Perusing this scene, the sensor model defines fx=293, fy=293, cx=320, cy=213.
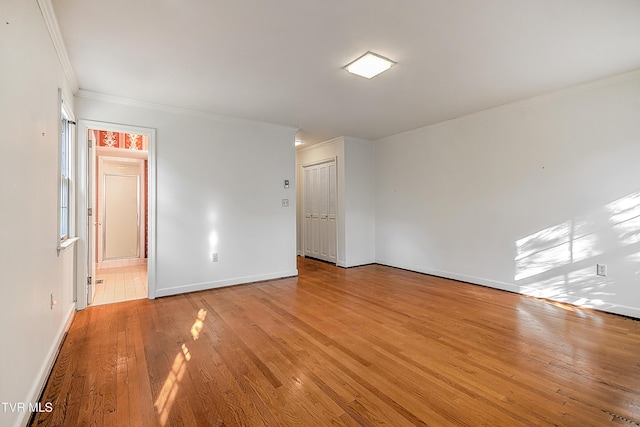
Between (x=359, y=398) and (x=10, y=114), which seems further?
(x=359, y=398)

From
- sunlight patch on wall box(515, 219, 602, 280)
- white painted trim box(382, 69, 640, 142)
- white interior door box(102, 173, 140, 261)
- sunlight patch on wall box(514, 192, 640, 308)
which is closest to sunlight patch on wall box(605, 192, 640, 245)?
sunlight patch on wall box(514, 192, 640, 308)

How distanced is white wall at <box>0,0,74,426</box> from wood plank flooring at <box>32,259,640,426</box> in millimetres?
320

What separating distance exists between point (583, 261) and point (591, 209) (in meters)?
0.60

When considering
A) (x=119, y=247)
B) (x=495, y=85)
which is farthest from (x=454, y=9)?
(x=119, y=247)

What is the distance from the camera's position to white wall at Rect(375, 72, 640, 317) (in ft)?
10.3

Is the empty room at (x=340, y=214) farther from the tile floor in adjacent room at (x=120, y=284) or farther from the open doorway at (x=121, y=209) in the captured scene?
the open doorway at (x=121, y=209)

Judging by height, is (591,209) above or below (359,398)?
above

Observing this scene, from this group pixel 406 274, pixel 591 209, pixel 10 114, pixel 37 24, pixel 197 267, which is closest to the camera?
pixel 10 114

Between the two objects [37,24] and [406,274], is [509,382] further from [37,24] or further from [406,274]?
[37,24]

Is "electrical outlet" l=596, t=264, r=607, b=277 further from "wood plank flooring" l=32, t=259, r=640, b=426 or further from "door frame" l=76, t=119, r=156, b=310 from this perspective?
"door frame" l=76, t=119, r=156, b=310

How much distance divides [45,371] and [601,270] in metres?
5.17

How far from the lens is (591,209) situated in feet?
10.9

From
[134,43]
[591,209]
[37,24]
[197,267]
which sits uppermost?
[134,43]

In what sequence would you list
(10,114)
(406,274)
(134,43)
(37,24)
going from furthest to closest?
1. (406,274)
2. (134,43)
3. (37,24)
4. (10,114)
